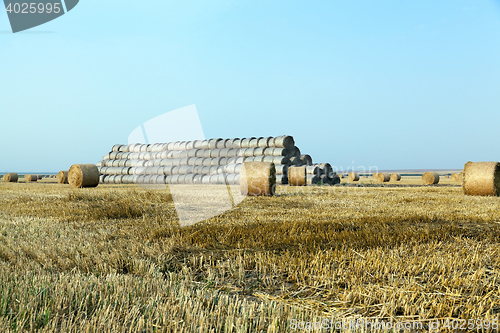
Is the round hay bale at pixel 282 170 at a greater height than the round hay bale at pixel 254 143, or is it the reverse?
the round hay bale at pixel 254 143

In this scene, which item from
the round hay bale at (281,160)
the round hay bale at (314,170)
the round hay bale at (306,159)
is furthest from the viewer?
the round hay bale at (306,159)

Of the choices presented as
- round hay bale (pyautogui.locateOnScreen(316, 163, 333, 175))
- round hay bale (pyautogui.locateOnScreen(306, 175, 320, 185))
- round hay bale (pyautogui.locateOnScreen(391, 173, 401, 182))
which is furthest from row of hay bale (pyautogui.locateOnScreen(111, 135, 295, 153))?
round hay bale (pyautogui.locateOnScreen(391, 173, 401, 182))

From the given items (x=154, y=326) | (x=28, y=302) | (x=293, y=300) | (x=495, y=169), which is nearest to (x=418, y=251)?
(x=293, y=300)

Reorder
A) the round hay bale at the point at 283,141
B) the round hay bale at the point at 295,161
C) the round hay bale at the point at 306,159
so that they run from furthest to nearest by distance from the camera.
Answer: the round hay bale at the point at 306,159 < the round hay bale at the point at 283,141 < the round hay bale at the point at 295,161

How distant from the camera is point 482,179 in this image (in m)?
12.4

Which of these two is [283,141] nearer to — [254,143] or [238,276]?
[254,143]

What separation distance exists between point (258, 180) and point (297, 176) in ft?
28.5

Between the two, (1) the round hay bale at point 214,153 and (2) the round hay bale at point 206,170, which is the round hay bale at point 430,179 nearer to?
(1) the round hay bale at point 214,153

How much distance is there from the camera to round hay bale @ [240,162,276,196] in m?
12.1

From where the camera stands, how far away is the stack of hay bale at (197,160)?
23.5m

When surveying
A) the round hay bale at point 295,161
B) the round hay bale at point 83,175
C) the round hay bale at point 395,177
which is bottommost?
the round hay bale at point 395,177

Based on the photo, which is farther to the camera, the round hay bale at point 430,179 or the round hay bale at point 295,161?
the round hay bale at point 430,179

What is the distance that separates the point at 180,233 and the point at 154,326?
8.02 ft

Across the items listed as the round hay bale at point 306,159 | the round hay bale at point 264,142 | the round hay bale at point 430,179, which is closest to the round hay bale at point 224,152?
the round hay bale at point 264,142
